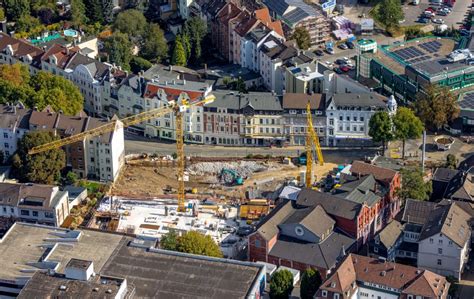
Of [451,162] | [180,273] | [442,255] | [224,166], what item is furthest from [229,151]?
[442,255]

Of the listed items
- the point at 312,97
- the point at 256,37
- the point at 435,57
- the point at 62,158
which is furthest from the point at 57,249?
the point at 435,57

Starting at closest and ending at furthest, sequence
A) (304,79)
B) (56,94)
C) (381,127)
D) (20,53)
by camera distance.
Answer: (381,127) → (56,94) → (304,79) → (20,53)

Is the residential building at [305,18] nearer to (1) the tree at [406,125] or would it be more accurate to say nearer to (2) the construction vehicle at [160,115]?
(2) the construction vehicle at [160,115]

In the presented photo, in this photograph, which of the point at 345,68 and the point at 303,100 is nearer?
the point at 303,100

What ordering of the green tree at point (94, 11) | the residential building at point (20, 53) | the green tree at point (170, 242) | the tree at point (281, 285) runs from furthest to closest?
1. the green tree at point (94, 11)
2. the residential building at point (20, 53)
3. the green tree at point (170, 242)
4. the tree at point (281, 285)

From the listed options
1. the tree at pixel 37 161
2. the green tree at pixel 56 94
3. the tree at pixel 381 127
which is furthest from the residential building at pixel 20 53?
the tree at pixel 381 127

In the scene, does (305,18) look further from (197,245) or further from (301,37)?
(197,245)
